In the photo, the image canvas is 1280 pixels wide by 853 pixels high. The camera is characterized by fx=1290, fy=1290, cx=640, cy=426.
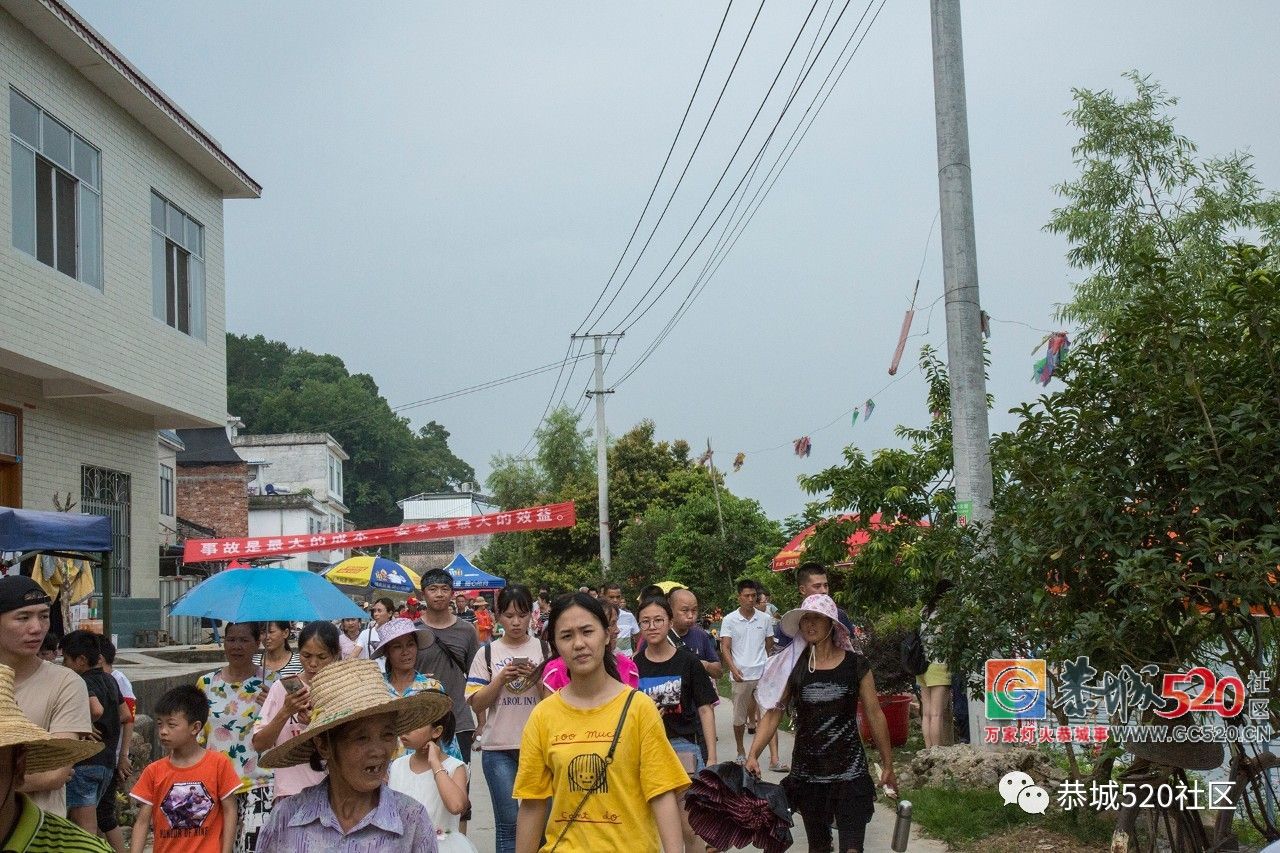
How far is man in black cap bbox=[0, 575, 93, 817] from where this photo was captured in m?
5.42

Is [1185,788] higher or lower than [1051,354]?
lower

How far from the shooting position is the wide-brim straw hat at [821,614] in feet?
22.8

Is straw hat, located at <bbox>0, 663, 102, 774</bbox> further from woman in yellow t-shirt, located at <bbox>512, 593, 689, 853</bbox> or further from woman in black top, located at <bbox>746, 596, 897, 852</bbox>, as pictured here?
woman in black top, located at <bbox>746, 596, 897, 852</bbox>

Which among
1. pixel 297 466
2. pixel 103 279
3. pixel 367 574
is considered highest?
pixel 297 466

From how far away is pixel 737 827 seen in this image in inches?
238

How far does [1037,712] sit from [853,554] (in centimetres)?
583

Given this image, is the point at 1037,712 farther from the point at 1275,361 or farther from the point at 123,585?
the point at 123,585

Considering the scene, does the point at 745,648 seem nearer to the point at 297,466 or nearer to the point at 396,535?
the point at 396,535

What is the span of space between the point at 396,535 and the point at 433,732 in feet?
91.6

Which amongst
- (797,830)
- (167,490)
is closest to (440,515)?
(167,490)

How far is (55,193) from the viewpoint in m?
15.2

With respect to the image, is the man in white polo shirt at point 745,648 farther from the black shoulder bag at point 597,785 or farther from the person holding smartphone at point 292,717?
the black shoulder bag at point 597,785

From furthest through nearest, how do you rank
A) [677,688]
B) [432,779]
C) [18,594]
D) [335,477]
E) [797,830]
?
[335,477] → [797,830] → [677,688] → [432,779] → [18,594]

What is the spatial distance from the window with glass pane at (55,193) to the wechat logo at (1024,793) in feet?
38.1
